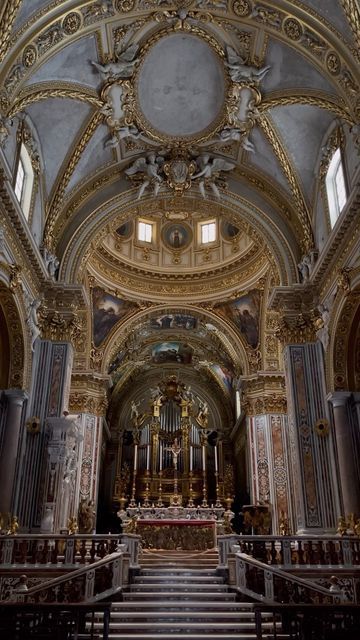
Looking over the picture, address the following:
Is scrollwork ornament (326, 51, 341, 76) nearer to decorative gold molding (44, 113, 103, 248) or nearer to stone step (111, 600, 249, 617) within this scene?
decorative gold molding (44, 113, 103, 248)

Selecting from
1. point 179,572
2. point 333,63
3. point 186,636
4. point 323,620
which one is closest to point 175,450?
point 179,572

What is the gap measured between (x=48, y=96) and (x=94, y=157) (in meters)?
3.26

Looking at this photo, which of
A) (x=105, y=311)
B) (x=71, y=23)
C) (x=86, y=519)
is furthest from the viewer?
(x=105, y=311)

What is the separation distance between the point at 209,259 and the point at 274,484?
10.8m

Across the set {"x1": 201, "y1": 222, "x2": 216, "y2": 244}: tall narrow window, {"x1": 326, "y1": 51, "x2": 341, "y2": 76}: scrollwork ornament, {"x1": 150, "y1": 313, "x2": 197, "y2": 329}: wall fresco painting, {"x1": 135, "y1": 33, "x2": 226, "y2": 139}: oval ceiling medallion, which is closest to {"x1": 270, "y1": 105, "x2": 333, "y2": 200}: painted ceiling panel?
{"x1": 135, "y1": 33, "x2": 226, "y2": 139}: oval ceiling medallion

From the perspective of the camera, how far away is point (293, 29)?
15.0 meters

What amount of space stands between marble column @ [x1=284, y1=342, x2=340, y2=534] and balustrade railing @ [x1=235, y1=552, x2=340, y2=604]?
14.4 ft

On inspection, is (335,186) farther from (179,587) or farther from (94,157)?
(179,587)

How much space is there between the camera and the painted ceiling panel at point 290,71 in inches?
619

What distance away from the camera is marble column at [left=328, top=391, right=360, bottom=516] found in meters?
14.7

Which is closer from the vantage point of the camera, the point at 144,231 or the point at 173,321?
the point at 144,231

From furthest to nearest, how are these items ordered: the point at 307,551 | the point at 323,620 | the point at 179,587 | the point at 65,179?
the point at 65,179 → the point at 307,551 → the point at 179,587 → the point at 323,620

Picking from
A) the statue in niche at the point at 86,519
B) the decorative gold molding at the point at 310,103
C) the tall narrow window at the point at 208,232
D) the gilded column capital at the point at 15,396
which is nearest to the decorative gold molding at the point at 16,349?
the gilded column capital at the point at 15,396

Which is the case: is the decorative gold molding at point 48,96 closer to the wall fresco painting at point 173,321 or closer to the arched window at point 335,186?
the arched window at point 335,186
